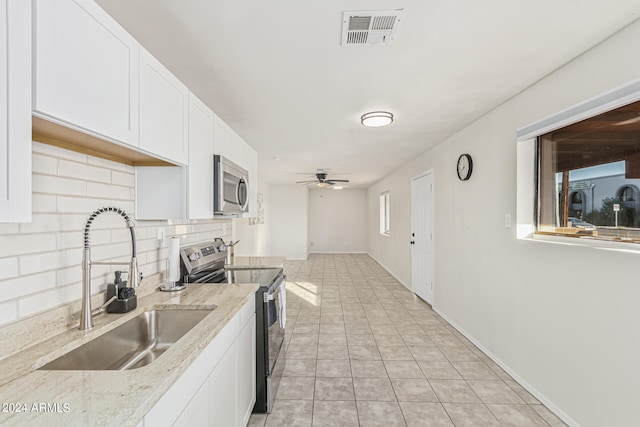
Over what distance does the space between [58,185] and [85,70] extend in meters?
0.58

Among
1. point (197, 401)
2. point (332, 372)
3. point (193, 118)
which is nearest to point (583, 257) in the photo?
point (332, 372)

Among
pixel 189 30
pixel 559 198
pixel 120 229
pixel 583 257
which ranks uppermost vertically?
pixel 189 30

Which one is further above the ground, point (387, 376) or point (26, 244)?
point (26, 244)

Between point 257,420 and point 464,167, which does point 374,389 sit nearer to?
point 257,420

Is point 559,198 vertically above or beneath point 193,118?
beneath

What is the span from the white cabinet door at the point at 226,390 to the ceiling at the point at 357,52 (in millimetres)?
1773

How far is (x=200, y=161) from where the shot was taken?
1.99 metres

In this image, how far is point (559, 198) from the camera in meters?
2.32

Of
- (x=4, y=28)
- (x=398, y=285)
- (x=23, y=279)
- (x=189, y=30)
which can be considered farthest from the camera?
(x=398, y=285)

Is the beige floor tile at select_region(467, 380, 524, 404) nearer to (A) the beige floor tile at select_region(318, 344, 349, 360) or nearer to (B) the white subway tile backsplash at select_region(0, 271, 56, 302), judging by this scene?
(A) the beige floor tile at select_region(318, 344, 349, 360)

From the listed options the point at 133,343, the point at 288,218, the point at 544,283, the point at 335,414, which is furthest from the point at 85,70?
the point at 288,218

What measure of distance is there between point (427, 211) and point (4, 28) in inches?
189

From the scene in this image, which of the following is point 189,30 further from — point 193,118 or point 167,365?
point 167,365

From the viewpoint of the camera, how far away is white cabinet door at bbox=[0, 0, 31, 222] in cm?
76
